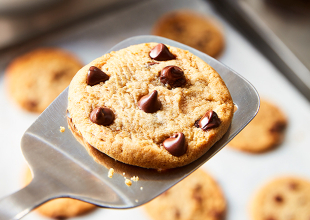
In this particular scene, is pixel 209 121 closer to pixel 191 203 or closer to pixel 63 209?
pixel 191 203

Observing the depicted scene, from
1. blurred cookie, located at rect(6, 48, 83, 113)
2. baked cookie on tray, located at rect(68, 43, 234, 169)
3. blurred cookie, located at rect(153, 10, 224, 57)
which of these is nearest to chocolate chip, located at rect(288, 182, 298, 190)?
blurred cookie, located at rect(153, 10, 224, 57)

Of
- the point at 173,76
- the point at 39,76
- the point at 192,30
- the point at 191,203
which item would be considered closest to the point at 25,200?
the point at 173,76

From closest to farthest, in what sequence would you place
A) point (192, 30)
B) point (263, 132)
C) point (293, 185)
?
point (293, 185) < point (263, 132) < point (192, 30)

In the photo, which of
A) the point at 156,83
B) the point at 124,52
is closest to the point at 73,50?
the point at 124,52

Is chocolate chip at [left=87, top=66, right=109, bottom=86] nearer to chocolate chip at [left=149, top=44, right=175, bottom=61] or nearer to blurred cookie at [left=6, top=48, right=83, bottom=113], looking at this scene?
chocolate chip at [left=149, top=44, right=175, bottom=61]

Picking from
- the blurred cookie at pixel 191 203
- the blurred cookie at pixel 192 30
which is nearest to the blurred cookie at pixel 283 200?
the blurred cookie at pixel 191 203

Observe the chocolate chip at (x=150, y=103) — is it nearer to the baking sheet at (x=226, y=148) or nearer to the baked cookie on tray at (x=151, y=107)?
the baked cookie on tray at (x=151, y=107)
